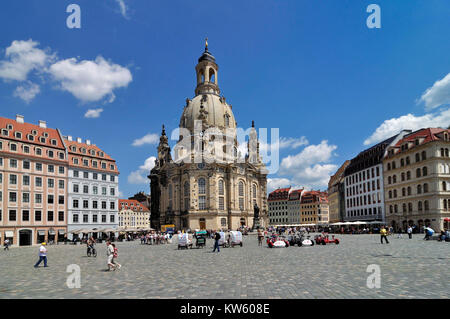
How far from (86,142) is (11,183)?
61.5ft

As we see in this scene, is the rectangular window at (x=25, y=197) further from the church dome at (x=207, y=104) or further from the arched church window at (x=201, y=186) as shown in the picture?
the church dome at (x=207, y=104)

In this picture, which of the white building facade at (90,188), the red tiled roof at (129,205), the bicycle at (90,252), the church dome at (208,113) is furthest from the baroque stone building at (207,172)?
the bicycle at (90,252)

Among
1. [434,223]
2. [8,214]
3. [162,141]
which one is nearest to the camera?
[8,214]

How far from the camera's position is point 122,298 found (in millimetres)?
11094

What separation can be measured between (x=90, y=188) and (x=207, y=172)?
29431 millimetres

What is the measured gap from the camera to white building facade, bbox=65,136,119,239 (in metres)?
61.9

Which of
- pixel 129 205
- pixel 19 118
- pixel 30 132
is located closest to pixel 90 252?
pixel 30 132

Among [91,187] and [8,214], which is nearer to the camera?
[8,214]

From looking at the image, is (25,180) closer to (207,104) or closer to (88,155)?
(88,155)

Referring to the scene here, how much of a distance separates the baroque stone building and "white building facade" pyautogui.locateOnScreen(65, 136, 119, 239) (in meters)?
21.1

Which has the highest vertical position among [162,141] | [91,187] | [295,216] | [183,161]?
[162,141]

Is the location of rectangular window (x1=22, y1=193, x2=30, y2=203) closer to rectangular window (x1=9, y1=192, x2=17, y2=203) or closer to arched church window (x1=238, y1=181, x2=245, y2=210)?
rectangular window (x1=9, y1=192, x2=17, y2=203)
